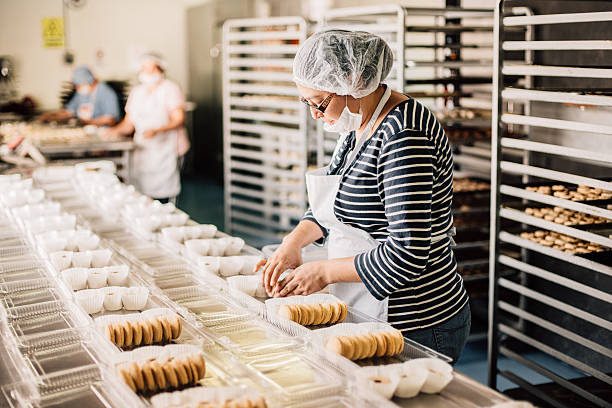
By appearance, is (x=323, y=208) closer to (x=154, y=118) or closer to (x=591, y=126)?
(x=591, y=126)

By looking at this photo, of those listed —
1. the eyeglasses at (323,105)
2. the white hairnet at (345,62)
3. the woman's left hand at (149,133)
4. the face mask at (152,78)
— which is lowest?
the woman's left hand at (149,133)

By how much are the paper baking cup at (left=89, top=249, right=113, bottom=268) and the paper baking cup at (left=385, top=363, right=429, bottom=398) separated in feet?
4.77

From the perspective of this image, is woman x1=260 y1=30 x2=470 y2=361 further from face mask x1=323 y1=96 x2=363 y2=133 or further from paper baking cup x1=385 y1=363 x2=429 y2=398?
paper baking cup x1=385 y1=363 x2=429 y2=398

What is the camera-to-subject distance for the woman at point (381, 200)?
214 cm

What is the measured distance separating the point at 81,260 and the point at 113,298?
47 cm

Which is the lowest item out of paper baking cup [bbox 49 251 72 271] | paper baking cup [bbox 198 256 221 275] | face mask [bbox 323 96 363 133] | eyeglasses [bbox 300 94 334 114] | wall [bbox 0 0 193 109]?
paper baking cup [bbox 198 256 221 275]

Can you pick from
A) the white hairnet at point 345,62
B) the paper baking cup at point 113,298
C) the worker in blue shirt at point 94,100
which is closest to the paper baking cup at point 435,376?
the white hairnet at point 345,62

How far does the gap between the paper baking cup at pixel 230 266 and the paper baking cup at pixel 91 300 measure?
0.52 meters

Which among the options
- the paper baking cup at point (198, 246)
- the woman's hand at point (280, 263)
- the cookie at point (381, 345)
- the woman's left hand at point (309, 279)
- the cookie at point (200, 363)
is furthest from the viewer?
the paper baking cup at point (198, 246)

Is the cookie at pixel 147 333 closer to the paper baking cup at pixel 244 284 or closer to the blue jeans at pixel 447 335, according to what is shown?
the paper baking cup at pixel 244 284

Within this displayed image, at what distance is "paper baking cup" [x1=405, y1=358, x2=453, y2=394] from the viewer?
1763 millimetres

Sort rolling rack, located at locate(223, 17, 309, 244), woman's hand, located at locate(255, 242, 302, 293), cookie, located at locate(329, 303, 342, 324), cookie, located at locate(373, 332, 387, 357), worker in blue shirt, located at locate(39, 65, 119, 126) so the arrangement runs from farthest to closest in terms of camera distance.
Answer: worker in blue shirt, located at locate(39, 65, 119, 126), rolling rack, located at locate(223, 17, 309, 244), woman's hand, located at locate(255, 242, 302, 293), cookie, located at locate(329, 303, 342, 324), cookie, located at locate(373, 332, 387, 357)

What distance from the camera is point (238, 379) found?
1.87 metres

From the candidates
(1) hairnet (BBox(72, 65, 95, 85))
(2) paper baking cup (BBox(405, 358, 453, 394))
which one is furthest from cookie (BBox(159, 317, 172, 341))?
(1) hairnet (BBox(72, 65, 95, 85))
